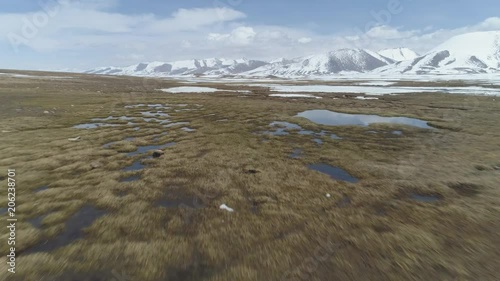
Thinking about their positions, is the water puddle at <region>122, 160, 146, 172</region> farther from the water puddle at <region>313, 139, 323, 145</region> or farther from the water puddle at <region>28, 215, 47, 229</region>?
the water puddle at <region>313, 139, 323, 145</region>

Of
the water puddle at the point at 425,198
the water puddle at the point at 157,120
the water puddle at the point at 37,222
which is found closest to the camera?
the water puddle at the point at 37,222

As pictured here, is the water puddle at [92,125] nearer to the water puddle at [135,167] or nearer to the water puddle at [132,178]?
the water puddle at [135,167]

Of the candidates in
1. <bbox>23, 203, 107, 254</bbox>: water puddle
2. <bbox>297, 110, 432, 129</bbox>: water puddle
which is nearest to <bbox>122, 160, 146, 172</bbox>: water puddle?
<bbox>23, 203, 107, 254</bbox>: water puddle

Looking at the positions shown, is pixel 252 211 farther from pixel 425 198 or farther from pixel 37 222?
pixel 425 198

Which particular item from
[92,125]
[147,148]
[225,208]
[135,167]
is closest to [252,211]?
[225,208]

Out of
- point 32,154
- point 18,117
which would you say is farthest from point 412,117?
point 18,117

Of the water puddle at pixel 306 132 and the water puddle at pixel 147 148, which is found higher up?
the water puddle at pixel 147 148

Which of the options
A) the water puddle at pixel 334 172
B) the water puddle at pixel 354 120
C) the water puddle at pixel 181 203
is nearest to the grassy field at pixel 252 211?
the water puddle at pixel 181 203
